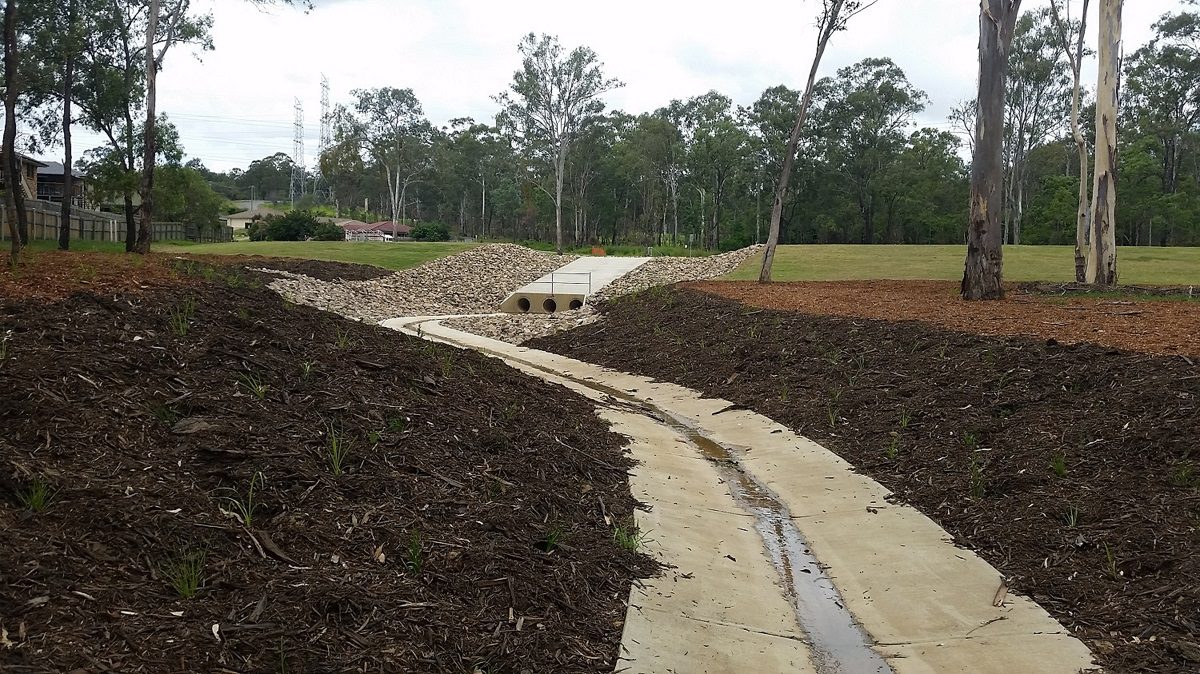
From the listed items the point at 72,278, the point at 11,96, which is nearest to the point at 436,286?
the point at 11,96

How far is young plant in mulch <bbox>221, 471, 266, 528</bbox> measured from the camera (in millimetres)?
4531

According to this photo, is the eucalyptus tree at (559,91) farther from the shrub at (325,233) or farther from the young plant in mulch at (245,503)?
the young plant in mulch at (245,503)

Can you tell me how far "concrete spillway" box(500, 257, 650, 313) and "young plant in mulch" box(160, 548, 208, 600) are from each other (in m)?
21.9

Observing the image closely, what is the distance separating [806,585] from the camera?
595 cm

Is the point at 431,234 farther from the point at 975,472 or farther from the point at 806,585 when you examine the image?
the point at 806,585

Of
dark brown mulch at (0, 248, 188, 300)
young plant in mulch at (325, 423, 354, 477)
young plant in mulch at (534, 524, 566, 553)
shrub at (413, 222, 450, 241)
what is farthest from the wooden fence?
young plant in mulch at (534, 524, 566, 553)

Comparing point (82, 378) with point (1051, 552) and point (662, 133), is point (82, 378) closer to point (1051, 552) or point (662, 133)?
point (1051, 552)

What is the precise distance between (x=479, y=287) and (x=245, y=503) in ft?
93.1

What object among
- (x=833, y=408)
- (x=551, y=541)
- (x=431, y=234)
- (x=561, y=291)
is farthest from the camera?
(x=431, y=234)

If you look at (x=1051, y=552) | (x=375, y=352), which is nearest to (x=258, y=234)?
(x=375, y=352)

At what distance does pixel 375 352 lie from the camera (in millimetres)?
8281

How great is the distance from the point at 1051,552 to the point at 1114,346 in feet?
14.3

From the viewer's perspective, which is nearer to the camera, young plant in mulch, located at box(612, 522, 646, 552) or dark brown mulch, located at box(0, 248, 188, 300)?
young plant in mulch, located at box(612, 522, 646, 552)

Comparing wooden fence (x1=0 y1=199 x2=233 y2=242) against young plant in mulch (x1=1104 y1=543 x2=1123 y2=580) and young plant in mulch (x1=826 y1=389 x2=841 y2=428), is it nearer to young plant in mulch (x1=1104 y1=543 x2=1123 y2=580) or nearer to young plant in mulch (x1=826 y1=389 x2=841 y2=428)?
young plant in mulch (x1=826 y1=389 x2=841 y2=428)
